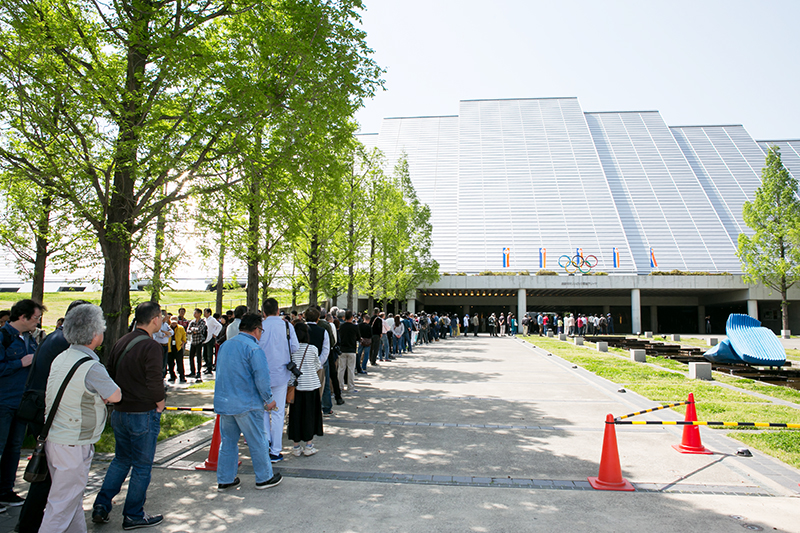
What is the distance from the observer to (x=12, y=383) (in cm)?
477

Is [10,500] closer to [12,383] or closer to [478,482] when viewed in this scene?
[12,383]

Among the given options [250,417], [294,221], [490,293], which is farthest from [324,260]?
[490,293]

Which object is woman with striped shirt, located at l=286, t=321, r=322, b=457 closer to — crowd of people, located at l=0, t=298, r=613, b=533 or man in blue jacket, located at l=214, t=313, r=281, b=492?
crowd of people, located at l=0, t=298, r=613, b=533

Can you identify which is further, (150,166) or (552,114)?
(552,114)

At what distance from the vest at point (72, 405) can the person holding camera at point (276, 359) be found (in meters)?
2.44

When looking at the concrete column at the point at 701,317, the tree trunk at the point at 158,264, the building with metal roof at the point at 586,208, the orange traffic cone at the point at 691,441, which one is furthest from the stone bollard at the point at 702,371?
the concrete column at the point at 701,317

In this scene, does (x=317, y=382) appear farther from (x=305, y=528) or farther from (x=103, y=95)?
(x=103, y=95)

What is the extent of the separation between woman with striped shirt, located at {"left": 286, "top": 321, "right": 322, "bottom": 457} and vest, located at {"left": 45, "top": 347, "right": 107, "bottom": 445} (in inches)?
109

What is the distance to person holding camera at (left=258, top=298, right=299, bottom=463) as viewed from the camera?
236 inches

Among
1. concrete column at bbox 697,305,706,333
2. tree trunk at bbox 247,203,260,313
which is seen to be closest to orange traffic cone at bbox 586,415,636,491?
tree trunk at bbox 247,203,260,313

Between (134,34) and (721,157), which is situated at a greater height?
(721,157)

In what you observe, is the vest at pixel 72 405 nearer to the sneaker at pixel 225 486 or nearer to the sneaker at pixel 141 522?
the sneaker at pixel 141 522

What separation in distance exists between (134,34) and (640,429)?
10.8 meters

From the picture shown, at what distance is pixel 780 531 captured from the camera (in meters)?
3.98
